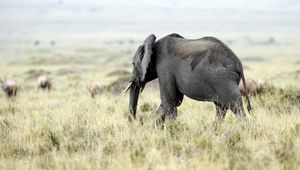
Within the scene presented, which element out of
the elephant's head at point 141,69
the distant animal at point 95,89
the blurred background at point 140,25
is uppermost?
the elephant's head at point 141,69

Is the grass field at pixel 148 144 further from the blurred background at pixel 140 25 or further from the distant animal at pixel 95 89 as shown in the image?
the blurred background at pixel 140 25

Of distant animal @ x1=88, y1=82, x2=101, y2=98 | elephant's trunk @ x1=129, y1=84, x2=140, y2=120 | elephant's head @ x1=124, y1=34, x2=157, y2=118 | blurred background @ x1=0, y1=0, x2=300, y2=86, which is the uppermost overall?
elephant's head @ x1=124, y1=34, x2=157, y2=118

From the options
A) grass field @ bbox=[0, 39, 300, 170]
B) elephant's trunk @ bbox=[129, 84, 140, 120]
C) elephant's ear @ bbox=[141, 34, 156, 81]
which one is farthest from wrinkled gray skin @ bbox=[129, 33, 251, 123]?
grass field @ bbox=[0, 39, 300, 170]

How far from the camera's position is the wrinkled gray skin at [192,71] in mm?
8883

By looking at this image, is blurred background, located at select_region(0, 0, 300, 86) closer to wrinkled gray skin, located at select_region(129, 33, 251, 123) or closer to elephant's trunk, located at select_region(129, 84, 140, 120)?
elephant's trunk, located at select_region(129, 84, 140, 120)

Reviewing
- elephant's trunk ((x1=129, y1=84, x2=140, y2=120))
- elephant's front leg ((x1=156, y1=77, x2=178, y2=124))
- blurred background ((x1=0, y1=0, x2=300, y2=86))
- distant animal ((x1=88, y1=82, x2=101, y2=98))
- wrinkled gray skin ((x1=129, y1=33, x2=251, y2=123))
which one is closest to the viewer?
wrinkled gray skin ((x1=129, y1=33, x2=251, y2=123))

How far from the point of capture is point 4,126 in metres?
9.45

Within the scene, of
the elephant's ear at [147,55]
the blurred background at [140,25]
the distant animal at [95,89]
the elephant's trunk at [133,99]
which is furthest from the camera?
the blurred background at [140,25]

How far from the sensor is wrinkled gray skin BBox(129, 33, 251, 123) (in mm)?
8883

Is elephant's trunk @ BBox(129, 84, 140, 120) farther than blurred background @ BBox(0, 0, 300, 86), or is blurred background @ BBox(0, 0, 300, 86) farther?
blurred background @ BBox(0, 0, 300, 86)

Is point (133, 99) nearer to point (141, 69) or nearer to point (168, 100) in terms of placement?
point (141, 69)

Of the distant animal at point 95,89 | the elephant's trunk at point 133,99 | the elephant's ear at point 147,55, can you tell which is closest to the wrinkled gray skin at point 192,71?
the elephant's ear at point 147,55

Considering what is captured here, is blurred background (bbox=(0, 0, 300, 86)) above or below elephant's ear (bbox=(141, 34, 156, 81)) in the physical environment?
below

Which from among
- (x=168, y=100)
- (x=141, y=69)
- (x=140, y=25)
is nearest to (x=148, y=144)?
(x=168, y=100)
